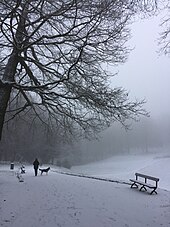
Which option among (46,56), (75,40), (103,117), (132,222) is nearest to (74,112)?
(103,117)

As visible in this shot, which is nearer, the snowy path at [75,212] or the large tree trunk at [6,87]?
the snowy path at [75,212]

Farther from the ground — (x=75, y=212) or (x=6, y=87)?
(x=6, y=87)

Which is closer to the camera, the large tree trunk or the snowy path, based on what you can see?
the snowy path

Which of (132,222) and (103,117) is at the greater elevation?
(103,117)

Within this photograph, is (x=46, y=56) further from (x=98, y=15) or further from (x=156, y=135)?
(x=156, y=135)

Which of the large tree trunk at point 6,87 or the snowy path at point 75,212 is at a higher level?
the large tree trunk at point 6,87

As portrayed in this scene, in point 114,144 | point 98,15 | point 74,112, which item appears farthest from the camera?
point 114,144

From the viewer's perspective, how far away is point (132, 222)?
8609 millimetres

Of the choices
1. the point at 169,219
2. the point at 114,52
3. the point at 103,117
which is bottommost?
the point at 169,219

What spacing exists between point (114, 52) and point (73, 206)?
5.30 m

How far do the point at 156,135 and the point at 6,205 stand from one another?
373 ft

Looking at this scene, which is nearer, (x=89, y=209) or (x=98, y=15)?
(x=98, y=15)

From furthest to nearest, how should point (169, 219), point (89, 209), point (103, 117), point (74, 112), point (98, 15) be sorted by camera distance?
point (74, 112) < point (103, 117) < point (89, 209) < point (169, 219) < point (98, 15)

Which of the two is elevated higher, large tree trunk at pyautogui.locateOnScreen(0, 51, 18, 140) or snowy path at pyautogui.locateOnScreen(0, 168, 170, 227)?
large tree trunk at pyautogui.locateOnScreen(0, 51, 18, 140)
